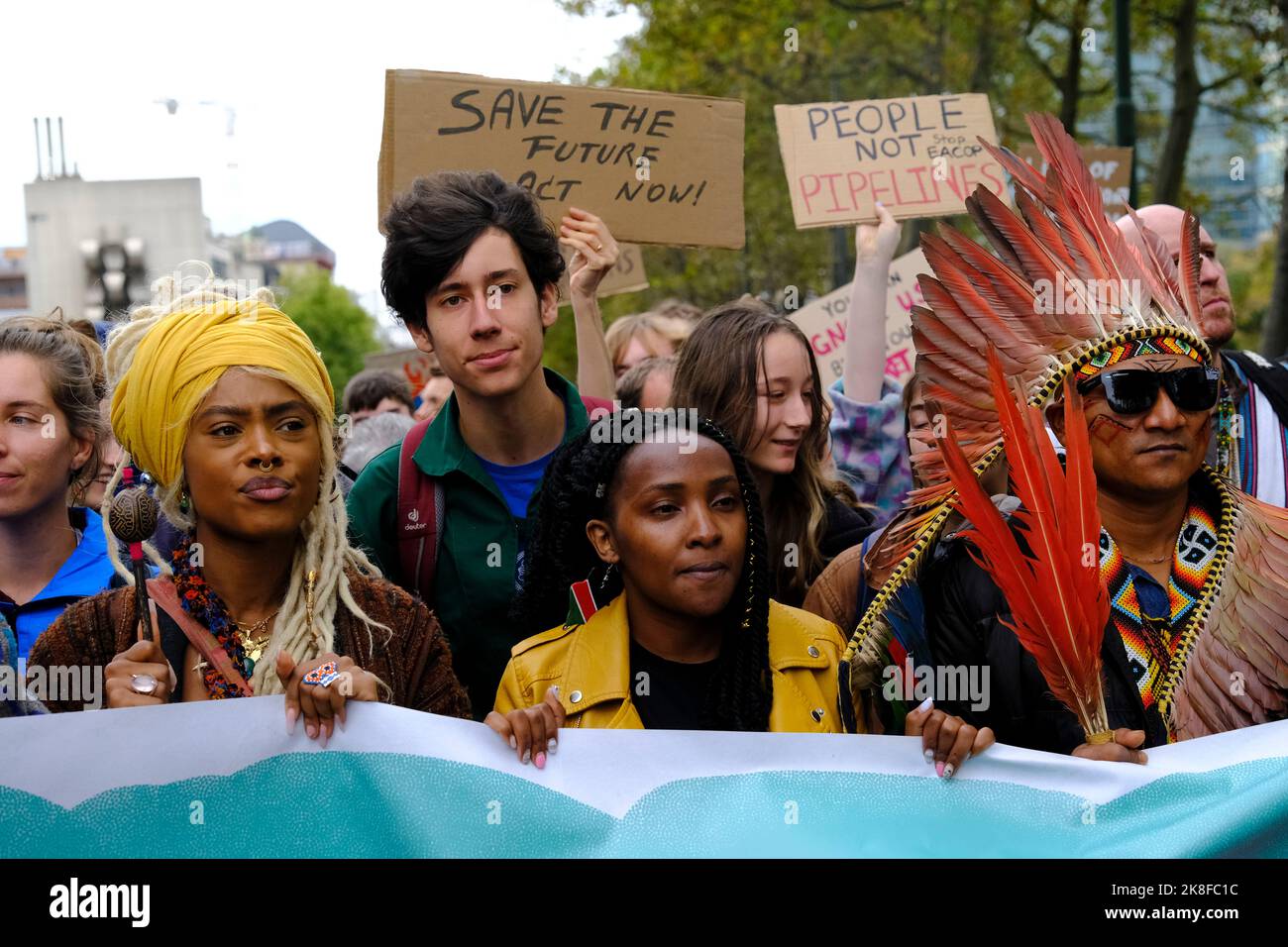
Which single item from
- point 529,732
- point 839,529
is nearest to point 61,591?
point 529,732

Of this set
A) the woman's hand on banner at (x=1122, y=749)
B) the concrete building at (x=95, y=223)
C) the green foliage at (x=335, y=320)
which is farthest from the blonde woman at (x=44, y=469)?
the green foliage at (x=335, y=320)

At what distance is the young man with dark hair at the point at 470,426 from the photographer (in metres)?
3.48

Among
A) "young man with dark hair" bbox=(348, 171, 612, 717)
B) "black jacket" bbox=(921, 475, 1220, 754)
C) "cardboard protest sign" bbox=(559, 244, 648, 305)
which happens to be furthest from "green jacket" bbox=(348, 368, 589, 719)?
"cardboard protest sign" bbox=(559, 244, 648, 305)

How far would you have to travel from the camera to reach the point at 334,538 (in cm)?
304

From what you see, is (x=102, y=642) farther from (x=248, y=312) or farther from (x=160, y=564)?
(x=248, y=312)

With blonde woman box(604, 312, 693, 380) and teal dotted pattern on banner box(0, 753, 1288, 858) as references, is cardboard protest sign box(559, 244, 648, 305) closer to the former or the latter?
blonde woman box(604, 312, 693, 380)

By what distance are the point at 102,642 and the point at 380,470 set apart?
2.89 feet

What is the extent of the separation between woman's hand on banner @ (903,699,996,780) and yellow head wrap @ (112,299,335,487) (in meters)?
1.28

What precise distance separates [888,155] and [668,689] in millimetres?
3567

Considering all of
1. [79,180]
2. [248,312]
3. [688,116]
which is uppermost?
[79,180]

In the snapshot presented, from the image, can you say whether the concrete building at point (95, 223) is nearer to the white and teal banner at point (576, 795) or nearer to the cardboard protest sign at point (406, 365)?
the cardboard protest sign at point (406, 365)

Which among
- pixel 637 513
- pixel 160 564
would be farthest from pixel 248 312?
pixel 637 513

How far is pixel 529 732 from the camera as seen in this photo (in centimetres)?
269

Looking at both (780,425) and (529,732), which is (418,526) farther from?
(780,425)
